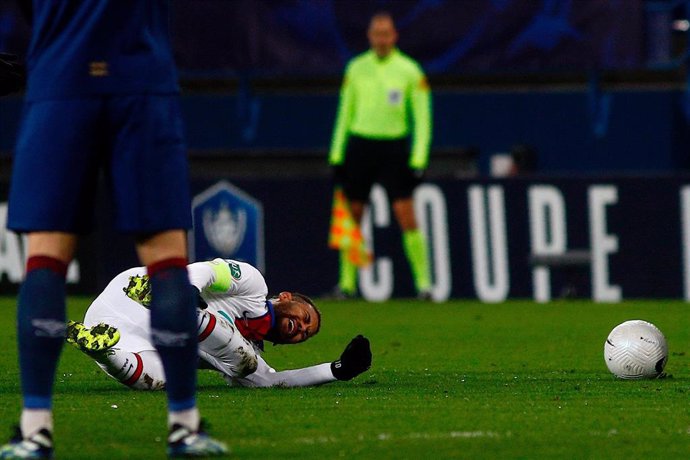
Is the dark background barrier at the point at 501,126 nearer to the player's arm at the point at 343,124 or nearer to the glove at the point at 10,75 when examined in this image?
the player's arm at the point at 343,124

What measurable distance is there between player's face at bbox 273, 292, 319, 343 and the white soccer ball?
1.33m

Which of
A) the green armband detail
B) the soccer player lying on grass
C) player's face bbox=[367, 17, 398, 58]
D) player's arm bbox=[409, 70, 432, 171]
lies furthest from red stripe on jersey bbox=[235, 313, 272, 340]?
player's face bbox=[367, 17, 398, 58]

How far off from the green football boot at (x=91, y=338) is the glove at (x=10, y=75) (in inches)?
38.7

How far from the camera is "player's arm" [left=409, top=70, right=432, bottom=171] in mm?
13539

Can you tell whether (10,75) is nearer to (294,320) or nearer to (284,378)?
(294,320)

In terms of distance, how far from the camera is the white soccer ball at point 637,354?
23.5 ft

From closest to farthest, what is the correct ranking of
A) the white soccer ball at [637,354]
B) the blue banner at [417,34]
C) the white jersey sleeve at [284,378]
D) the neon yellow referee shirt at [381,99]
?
the white jersey sleeve at [284,378] → the white soccer ball at [637,354] → the neon yellow referee shirt at [381,99] → the blue banner at [417,34]

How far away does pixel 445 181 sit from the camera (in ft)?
45.6

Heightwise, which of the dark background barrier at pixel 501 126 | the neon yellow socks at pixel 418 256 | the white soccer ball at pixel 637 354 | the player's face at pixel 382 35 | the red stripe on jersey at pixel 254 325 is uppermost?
the player's face at pixel 382 35

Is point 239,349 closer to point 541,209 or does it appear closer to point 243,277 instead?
point 243,277

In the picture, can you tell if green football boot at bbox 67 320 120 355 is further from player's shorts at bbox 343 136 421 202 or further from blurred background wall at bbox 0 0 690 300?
blurred background wall at bbox 0 0 690 300

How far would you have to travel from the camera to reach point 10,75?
19.8 ft

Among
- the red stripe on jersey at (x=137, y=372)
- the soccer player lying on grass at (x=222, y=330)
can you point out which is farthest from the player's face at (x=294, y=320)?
the red stripe on jersey at (x=137, y=372)

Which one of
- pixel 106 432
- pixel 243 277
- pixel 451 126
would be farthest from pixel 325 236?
pixel 106 432
